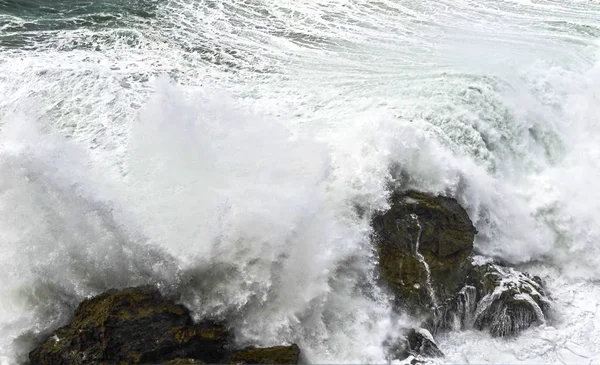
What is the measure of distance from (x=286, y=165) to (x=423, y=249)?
259cm

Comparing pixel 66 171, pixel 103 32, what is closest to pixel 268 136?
pixel 66 171

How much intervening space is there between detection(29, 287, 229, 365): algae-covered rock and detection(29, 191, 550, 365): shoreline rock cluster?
1 centimetres

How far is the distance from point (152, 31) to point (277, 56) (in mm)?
3478

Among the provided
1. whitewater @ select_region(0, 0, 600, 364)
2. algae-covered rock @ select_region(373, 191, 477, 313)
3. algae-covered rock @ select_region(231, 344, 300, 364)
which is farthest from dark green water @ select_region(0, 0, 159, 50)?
algae-covered rock @ select_region(231, 344, 300, 364)

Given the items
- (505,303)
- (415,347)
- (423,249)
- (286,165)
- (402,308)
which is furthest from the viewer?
(286,165)

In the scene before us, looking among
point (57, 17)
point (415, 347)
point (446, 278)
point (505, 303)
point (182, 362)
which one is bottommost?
point (415, 347)

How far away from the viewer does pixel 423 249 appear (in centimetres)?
862

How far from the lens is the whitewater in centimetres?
819

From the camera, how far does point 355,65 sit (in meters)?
13.1

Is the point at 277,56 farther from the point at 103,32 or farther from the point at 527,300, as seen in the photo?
the point at 527,300

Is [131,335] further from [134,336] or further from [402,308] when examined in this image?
[402,308]

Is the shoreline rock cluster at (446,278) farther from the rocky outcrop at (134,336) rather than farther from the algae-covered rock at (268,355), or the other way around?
the rocky outcrop at (134,336)

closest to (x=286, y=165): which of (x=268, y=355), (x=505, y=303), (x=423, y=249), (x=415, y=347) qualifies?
(x=423, y=249)

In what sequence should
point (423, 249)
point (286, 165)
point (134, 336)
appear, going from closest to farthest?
point (134, 336) → point (423, 249) → point (286, 165)
